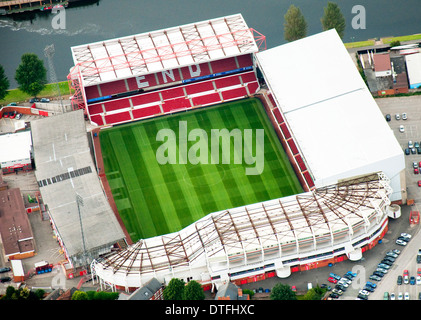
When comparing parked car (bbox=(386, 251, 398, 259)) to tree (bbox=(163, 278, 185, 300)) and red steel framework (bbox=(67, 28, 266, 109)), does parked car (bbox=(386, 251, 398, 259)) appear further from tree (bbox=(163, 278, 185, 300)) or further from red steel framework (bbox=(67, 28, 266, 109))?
red steel framework (bbox=(67, 28, 266, 109))

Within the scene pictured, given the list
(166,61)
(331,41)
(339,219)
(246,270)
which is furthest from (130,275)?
(331,41)

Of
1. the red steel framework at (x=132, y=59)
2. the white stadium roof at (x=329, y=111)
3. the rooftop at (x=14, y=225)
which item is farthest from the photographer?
the red steel framework at (x=132, y=59)

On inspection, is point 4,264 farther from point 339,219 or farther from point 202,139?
point 339,219

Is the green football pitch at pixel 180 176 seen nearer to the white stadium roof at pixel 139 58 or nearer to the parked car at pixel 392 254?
the white stadium roof at pixel 139 58

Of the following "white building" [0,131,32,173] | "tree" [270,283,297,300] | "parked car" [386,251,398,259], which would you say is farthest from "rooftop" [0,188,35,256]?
"parked car" [386,251,398,259]

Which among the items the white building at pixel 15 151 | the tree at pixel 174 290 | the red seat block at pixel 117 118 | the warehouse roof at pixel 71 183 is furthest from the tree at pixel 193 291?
the red seat block at pixel 117 118

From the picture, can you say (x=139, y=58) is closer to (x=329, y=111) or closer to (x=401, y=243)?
(x=329, y=111)
